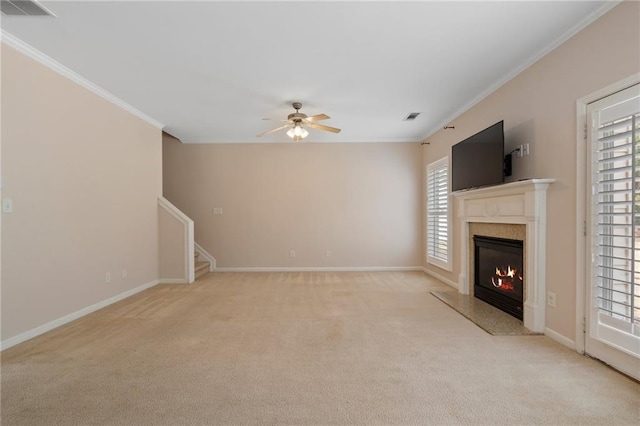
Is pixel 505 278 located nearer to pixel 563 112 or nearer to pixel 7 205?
pixel 563 112

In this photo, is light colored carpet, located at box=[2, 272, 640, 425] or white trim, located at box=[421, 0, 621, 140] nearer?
light colored carpet, located at box=[2, 272, 640, 425]

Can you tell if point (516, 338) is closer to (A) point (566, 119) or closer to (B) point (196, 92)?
(A) point (566, 119)

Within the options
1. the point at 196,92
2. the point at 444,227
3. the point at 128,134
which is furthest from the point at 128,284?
the point at 444,227

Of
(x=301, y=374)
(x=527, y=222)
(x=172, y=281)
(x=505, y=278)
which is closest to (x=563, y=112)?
(x=527, y=222)

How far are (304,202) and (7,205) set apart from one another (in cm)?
459

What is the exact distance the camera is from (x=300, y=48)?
9.83 ft

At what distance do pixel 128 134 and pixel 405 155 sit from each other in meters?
5.02

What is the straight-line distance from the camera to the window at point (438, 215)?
5.43 metres

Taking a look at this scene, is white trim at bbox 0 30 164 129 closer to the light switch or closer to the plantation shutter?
the light switch

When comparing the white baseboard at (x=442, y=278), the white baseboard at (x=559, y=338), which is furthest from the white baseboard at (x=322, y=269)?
the white baseboard at (x=559, y=338)

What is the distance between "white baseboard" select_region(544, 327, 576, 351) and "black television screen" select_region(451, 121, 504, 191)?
60.7 inches

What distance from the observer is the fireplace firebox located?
3.54 metres

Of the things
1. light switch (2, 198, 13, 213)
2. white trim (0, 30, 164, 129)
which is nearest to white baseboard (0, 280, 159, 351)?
light switch (2, 198, 13, 213)

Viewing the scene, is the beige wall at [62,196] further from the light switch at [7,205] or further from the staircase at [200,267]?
the staircase at [200,267]
